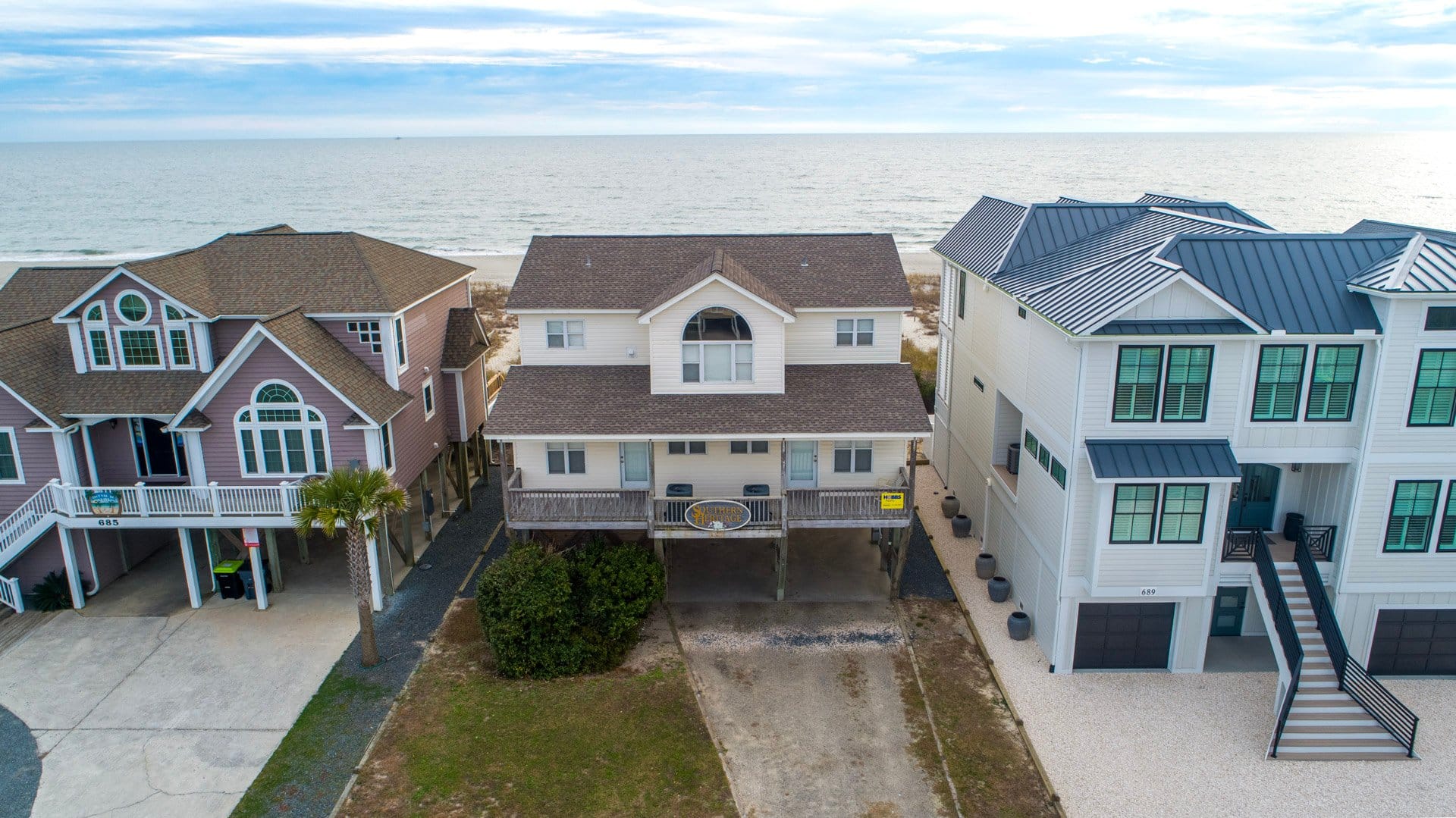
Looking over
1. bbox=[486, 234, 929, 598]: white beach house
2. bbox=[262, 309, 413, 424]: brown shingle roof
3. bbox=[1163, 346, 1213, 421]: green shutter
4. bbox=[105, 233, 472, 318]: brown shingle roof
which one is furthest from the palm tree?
bbox=[1163, 346, 1213, 421]: green shutter

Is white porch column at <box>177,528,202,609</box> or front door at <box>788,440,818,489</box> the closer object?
white porch column at <box>177,528,202,609</box>

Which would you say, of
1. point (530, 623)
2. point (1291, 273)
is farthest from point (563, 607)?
point (1291, 273)

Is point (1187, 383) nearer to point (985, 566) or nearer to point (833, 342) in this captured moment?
point (985, 566)

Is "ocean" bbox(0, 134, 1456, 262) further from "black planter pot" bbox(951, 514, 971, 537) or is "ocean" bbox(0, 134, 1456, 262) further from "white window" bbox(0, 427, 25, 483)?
"white window" bbox(0, 427, 25, 483)

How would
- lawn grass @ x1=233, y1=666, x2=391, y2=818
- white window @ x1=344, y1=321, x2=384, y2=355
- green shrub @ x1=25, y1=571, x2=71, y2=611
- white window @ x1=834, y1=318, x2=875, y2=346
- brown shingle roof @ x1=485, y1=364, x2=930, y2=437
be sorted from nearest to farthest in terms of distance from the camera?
lawn grass @ x1=233, y1=666, x2=391, y2=818
brown shingle roof @ x1=485, y1=364, x2=930, y2=437
green shrub @ x1=25, y1=571, x2=71, y2=611
white window @ x1=344, y1=321, x2=384, y2=355
white window @ x1=834, y1=318, x2=875, y2=346

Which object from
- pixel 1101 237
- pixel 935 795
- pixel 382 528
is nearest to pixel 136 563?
pixel 382 528

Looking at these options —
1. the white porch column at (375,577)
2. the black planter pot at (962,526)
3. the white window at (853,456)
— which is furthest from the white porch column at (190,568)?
the black planter pot at (962,526)

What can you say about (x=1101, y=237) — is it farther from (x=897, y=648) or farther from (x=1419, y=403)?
(x=897, y=648)
